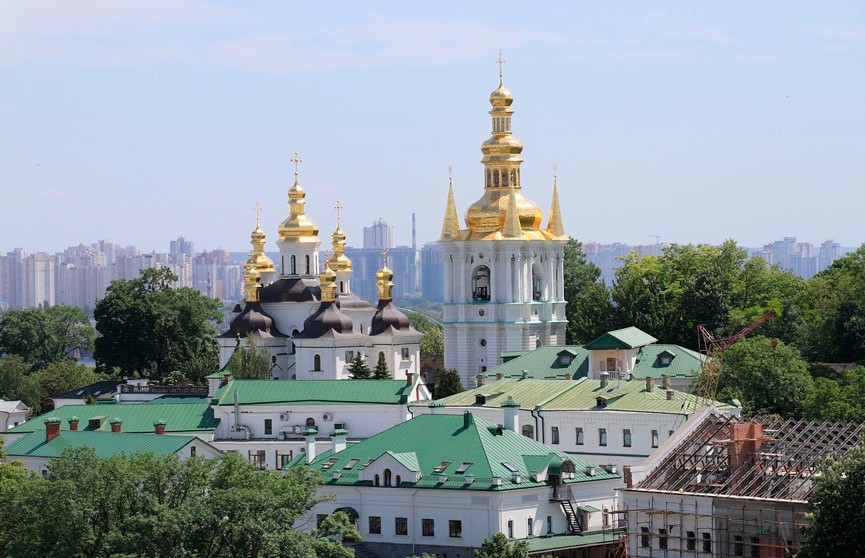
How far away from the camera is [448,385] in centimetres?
10531

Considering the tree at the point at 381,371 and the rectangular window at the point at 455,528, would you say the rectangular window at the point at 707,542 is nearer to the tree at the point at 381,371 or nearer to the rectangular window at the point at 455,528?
the rectangular window at the point at 455,528

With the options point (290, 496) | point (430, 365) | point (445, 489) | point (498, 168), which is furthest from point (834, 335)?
point (290, 496)

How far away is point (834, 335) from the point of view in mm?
105250

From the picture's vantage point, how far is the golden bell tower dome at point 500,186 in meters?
115

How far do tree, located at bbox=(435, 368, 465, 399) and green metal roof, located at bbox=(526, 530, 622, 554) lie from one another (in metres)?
33.6

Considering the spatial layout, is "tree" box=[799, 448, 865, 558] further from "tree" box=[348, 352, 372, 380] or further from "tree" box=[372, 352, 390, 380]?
"tree" box=[372, 352, 390, 380]

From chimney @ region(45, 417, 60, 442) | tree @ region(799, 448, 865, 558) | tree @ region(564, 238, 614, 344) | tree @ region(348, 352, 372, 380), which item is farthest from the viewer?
tree @ region(564, 238, 614, 344)

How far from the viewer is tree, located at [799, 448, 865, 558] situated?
57.4m

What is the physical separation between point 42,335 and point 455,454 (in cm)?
8736

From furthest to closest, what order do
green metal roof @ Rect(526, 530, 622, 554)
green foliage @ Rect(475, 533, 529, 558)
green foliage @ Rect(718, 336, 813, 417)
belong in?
green foliage @ Rect(718, 336, 813, 417), green metal roof @ Rect(526, 530, 622, 554), green foliage @ Rect(475, 533, 529, 558)

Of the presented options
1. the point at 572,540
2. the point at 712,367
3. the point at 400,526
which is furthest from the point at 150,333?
the point at 572,540

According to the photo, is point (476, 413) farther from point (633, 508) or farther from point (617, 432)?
point (633, 508)

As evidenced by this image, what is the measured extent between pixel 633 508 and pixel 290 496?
10032 mm

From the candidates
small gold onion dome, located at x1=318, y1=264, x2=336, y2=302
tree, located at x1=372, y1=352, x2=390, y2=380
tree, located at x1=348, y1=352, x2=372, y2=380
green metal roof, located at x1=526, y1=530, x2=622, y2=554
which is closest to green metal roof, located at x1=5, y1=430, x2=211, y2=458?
green metal roof, located at x1=526, y1=530, x2=622, y2=554
